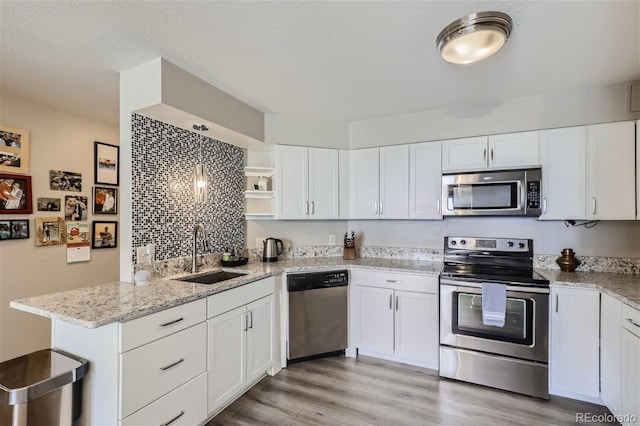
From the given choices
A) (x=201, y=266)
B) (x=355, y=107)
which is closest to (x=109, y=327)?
(x=201, y=266)

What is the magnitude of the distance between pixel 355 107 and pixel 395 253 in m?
1.65

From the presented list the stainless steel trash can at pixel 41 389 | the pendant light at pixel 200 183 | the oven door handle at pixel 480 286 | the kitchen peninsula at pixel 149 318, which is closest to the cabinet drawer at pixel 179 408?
the kitchen peninsula at pixel 149 318

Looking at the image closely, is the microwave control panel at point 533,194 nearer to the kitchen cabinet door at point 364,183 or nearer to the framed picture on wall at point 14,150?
the kitchen cabinet door at point 364,183

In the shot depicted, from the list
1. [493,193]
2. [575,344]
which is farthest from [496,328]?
[493,193]

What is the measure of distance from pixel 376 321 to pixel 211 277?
5.23 ft

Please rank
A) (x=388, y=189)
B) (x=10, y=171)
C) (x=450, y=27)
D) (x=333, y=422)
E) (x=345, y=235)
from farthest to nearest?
(x=345, y=235)
(x=388, y=189)
(x=10, y=171)
(x=333, y=422)
(x=450, y=27)

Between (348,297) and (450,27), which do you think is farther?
(348,297)

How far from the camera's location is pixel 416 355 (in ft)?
8.95

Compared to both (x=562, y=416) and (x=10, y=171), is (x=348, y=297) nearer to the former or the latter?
(x=562, y=416)

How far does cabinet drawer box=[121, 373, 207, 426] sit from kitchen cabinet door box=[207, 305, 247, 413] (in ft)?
0.23

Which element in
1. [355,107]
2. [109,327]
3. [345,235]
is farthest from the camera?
[345,235]

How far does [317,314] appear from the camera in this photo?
285cm

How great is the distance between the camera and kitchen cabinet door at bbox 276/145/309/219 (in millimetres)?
3170

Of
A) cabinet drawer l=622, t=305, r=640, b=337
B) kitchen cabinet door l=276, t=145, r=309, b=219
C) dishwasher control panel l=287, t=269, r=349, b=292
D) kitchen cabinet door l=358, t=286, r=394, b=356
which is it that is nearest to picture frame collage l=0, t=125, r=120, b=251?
kitchen cabinet door l=276, t=145, r=309, b=219
